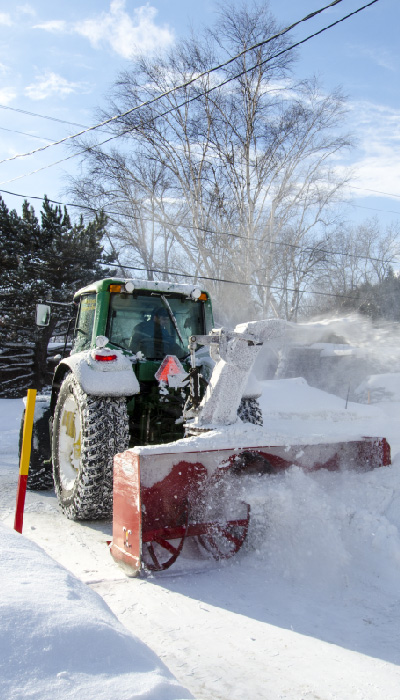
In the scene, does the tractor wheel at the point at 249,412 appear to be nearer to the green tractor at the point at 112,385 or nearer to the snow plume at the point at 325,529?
the green tractor at the point at 112,385

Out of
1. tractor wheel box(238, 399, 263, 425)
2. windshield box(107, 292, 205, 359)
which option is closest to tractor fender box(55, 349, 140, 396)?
windshield box(107, 292, 205, 359)

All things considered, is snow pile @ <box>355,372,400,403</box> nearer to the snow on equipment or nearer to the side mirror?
the snow on equipment

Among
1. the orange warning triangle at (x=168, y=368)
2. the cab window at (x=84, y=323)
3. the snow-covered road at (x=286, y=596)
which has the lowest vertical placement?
the snow-covered road at (x=286, y=596)

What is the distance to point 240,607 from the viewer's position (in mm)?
3012

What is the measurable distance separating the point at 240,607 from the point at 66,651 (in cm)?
153

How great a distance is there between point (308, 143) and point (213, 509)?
822 inches

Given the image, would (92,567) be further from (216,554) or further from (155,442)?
(155,442)

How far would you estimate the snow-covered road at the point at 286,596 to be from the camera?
233 cm

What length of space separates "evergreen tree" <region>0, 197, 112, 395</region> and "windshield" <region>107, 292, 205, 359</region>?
423 inches

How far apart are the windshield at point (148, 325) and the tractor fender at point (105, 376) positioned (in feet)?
1.96

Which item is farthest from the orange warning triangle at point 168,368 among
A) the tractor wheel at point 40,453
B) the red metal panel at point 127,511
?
the tractor wheel at point 40,453

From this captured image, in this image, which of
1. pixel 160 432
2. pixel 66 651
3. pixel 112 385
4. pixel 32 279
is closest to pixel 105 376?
pixel 112 385

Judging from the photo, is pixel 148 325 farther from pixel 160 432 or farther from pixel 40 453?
pixel 40 453

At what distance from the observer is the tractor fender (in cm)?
436
